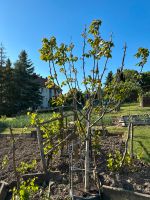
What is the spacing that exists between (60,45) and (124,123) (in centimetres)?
800

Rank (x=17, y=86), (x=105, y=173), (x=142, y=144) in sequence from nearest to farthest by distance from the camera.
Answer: (x=105, y=173)
(x=142, y=144)
(x=17, y=86)

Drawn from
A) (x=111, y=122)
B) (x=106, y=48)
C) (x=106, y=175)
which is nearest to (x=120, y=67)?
(x=106, y=48)

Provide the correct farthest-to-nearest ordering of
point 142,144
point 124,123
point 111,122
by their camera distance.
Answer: point 111,122
point 124,123
point 142,144

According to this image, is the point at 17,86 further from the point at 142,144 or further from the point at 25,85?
the point at 142,144

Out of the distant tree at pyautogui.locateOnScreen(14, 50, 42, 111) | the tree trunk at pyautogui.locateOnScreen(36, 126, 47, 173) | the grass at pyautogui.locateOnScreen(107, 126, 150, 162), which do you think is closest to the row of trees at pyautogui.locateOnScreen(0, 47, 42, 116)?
the distant tree at pyautogui.locateOnScreen(14, 50, 42, 111)

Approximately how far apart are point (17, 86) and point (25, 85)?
1.32m

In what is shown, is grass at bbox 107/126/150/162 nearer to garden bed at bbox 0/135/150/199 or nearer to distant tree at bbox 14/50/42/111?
garden bed at bbox 0/135/150/199

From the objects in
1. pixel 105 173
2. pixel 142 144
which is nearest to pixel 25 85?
pixel 142 144

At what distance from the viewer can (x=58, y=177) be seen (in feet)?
18.9

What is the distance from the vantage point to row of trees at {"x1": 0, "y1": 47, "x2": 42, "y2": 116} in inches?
1353

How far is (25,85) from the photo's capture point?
36.8 metres

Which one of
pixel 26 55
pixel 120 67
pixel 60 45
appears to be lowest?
pixel 120 67

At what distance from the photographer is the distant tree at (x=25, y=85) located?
36.2m

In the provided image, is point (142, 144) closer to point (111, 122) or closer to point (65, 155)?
point (65, 155)
